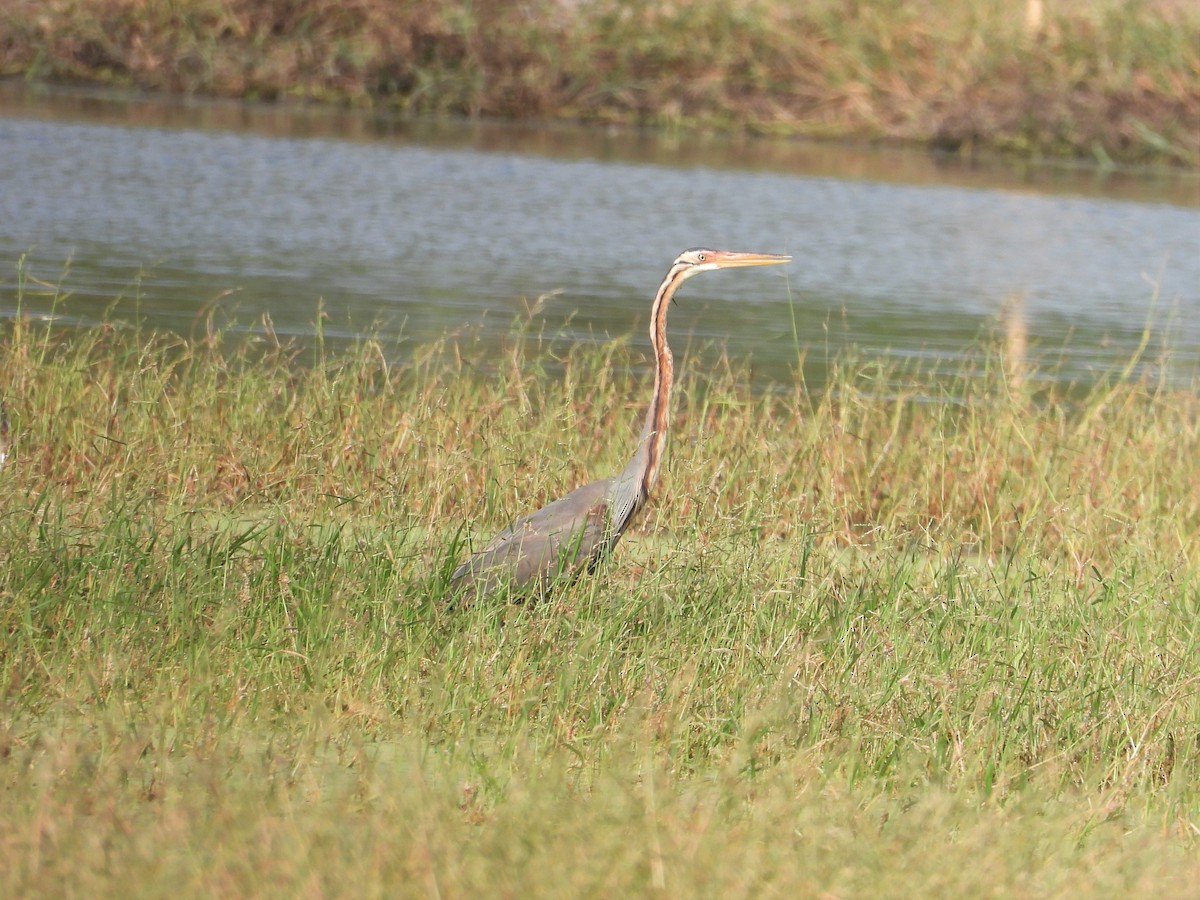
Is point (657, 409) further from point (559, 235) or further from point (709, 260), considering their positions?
point (559, 235)

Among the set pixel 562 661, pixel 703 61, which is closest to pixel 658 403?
pixel 562 661

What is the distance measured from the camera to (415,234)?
1158 cm

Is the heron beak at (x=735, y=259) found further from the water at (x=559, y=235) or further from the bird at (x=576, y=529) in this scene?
the water at (x=559, y=235)

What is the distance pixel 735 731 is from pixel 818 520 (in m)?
1.72

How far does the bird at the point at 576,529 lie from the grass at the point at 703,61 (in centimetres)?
1397

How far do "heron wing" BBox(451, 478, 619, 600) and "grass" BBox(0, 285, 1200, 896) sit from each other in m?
0.09

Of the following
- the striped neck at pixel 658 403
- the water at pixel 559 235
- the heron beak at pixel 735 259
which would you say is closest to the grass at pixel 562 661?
→ the striped neck at pixel 658 403

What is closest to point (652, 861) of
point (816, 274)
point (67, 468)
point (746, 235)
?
point (67, 468)

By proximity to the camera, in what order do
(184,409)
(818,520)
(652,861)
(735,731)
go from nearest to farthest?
1. (652,861)
2. (735,731)
3. (818,520)
4. (184,409)

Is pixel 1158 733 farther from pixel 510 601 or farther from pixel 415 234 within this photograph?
pixel 415 234

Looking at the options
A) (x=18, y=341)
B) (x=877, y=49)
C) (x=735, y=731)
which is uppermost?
(x=877, y=49)

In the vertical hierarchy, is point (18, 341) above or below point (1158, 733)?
above

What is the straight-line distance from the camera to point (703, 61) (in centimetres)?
1852

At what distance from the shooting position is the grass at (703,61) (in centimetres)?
1744
